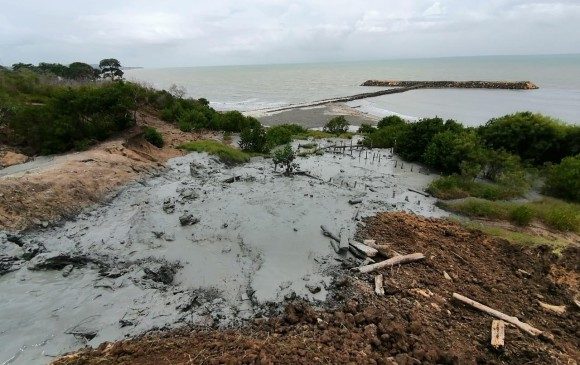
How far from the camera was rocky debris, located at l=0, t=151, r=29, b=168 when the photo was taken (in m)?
16.3

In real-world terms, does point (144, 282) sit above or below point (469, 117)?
below

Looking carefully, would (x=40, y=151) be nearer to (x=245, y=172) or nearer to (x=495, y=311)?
(x=245, y=172)

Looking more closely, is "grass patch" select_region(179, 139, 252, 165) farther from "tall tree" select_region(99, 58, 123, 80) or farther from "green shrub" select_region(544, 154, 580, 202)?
"tall tree" select_region(99, 58, 123, 80)

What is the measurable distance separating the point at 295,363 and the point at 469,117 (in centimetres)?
3892

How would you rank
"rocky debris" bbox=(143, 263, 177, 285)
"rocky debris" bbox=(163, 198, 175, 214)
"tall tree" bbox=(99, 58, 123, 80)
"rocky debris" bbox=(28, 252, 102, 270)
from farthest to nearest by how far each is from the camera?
"tall tree" bbox=(99, 58, 123, 80), "rocky debris" bbox=(163, 198, 175, 214), "rocky debris" bbox=(28, 252, 102, 270), "rocky debris" bbox=(143, 263, 177, 285)

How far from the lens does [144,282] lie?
9258mm

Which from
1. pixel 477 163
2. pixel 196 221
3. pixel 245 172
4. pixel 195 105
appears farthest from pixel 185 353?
pixel 195 105

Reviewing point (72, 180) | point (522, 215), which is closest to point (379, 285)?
point (522, 215)

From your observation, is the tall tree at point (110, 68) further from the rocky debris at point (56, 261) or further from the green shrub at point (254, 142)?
the rocky debris at point (56, 261)

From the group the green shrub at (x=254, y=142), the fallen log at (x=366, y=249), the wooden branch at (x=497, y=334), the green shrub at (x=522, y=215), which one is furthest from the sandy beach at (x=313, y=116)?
the wooden branch at (x=497, y=334)

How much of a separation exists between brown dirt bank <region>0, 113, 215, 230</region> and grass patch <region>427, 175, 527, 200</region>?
1413 cm

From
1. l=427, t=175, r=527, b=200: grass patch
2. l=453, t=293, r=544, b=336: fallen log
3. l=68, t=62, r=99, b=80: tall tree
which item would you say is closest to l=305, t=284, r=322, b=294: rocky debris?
l=453, t=293, r=544, b=336: fallen log

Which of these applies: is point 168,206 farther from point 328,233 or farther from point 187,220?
point 328,233

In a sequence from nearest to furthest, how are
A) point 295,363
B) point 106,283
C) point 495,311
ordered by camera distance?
1. point 295,363
2. point 495,311
3. point 106,283
